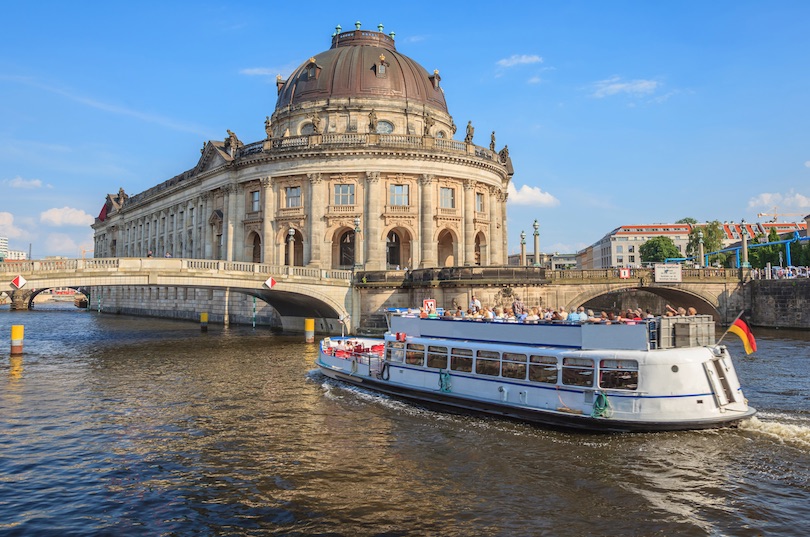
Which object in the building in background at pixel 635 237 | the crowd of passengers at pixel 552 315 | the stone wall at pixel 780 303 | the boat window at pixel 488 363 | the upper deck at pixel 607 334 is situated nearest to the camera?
the upper deck at pixel 607 334

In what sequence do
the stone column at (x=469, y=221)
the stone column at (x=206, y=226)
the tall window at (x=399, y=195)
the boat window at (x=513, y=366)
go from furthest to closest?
the stone column at (x=206, y=226)
the stone column at (x=469, y=221)
the tall window at (x=399, y=195)
the boat window at (x=513, y=366)

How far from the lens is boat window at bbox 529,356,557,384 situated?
19.3m

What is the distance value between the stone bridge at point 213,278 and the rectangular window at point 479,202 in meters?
19.2

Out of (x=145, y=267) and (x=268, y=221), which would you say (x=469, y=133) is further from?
(x=145, y=267)

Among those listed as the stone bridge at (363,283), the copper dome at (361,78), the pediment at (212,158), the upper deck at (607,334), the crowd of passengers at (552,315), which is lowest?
the upper deck at (607,334)

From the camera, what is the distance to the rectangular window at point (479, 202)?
61.1 meters

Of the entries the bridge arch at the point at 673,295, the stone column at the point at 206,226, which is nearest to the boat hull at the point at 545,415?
the bridge arch at the point at 673,295

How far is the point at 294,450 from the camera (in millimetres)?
16812

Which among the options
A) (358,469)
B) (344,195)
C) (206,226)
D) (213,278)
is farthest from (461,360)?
(206,226)

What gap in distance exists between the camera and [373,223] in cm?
5469

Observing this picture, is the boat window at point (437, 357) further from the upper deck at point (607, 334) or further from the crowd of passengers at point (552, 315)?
the crowd of passengers at point (552, 315)

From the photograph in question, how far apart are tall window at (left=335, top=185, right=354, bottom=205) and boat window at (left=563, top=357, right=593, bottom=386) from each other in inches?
1542

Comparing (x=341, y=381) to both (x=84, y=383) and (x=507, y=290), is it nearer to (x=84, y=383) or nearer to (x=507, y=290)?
(x=84, y=383)

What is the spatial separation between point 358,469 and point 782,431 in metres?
12.6
